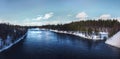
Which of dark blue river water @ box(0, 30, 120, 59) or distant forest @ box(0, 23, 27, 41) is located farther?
distant forest @ box(0, 23, 27, 41)

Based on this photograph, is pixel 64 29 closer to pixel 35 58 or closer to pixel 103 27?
pixel 103 27

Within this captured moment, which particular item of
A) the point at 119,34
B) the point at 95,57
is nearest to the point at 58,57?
the point at 95,57

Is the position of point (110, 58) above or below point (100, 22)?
below

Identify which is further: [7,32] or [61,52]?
[7,32]

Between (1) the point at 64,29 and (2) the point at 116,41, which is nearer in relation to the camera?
(2) the point at 116,41

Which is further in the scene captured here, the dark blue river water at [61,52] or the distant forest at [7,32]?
the distant forest at [7,32]

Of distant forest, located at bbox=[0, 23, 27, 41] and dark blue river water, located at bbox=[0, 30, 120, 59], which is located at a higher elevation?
distant forest, located at bbox=[0, 23, 27, 41]

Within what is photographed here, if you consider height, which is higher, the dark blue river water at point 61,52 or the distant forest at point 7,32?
the distant forest at point 7,32

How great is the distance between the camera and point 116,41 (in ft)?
114

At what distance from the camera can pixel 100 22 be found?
250 ft

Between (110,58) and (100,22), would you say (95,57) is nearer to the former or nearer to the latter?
(110,58)

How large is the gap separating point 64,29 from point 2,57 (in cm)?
6126

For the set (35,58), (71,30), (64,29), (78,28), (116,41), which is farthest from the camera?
(64,29)

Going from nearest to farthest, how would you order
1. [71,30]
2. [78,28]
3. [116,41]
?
1. [116,41]
2. [78,28]
3. [71,30]
